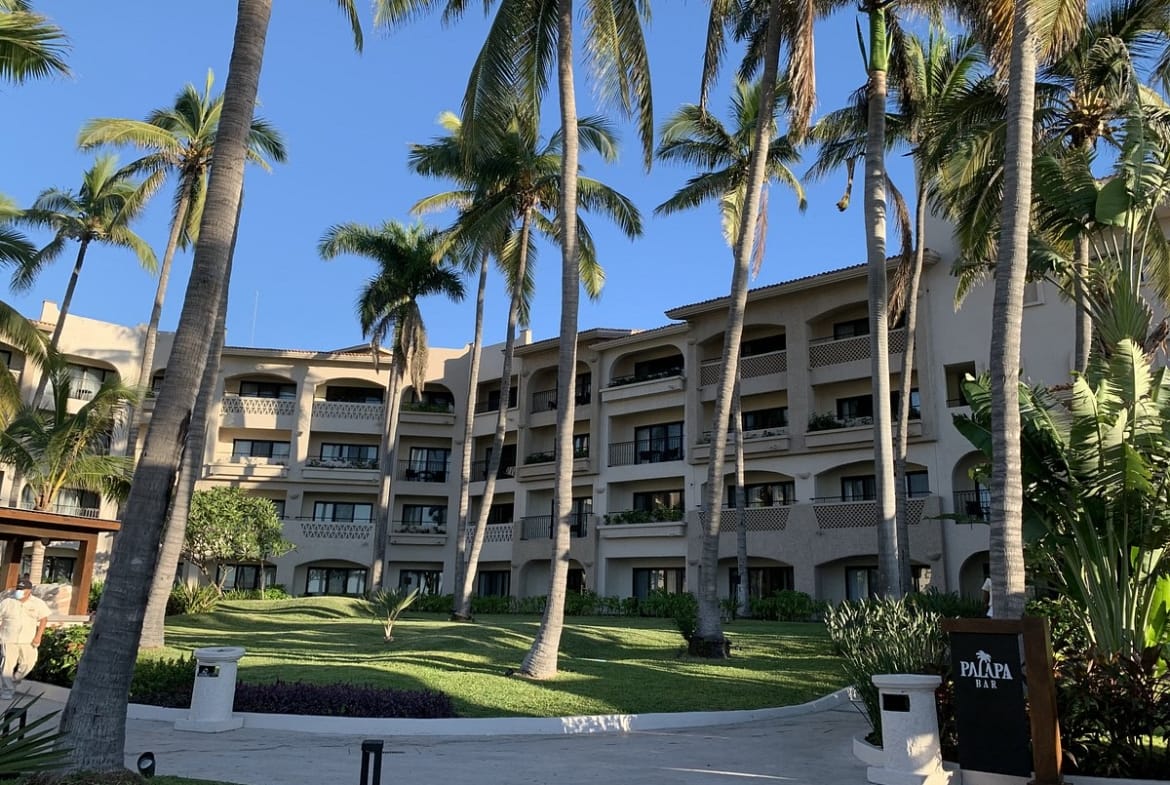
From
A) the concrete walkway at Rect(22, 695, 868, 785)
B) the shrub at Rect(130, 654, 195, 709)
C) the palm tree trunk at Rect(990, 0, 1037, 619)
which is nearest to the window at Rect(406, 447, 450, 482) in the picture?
the shrub at Rect(130, 654, 195, 709)

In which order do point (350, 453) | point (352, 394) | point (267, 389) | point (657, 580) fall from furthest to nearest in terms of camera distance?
1. point (352, 394)
2. point (267, 389)
3. point (350, 453)
4. point (657, 580)

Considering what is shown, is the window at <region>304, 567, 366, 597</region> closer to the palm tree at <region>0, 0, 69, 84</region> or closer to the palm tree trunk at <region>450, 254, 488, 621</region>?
the palm tree trunk at <region>450, 254, 488, 621</region>

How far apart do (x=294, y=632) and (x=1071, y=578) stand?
18723 millimetres

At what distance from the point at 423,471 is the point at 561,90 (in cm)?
3366

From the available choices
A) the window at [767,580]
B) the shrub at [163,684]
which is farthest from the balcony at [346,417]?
the shrub at [163,684]

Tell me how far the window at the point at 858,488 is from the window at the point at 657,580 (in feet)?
26.6

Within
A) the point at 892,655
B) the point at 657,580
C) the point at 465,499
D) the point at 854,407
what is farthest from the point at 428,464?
the point at 892,655

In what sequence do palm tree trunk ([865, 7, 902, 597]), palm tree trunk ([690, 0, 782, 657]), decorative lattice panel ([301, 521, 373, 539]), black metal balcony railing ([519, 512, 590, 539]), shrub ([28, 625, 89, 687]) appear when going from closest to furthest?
shrub ([28, 625, 89, 687]) → palm tree trunk ([865, 7, 902, 597]) → palm tree trunk ([690, 0, 782, 657]) → black metal balcony railing ([519, 512, 590, 539]) → decorative lattice panel ([301, 521, 373, 539])

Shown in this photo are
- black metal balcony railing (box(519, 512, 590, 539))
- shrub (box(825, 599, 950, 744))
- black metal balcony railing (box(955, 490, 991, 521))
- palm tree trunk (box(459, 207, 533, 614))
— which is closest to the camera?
shrub (box(825, 599, 950, 744))

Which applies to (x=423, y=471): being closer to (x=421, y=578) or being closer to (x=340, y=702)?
(x=421, y=578)

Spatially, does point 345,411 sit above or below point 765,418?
above

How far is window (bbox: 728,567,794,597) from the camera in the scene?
1384 inches

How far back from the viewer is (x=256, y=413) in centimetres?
4628

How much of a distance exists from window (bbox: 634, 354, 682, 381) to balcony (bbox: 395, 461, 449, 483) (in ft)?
42.2
